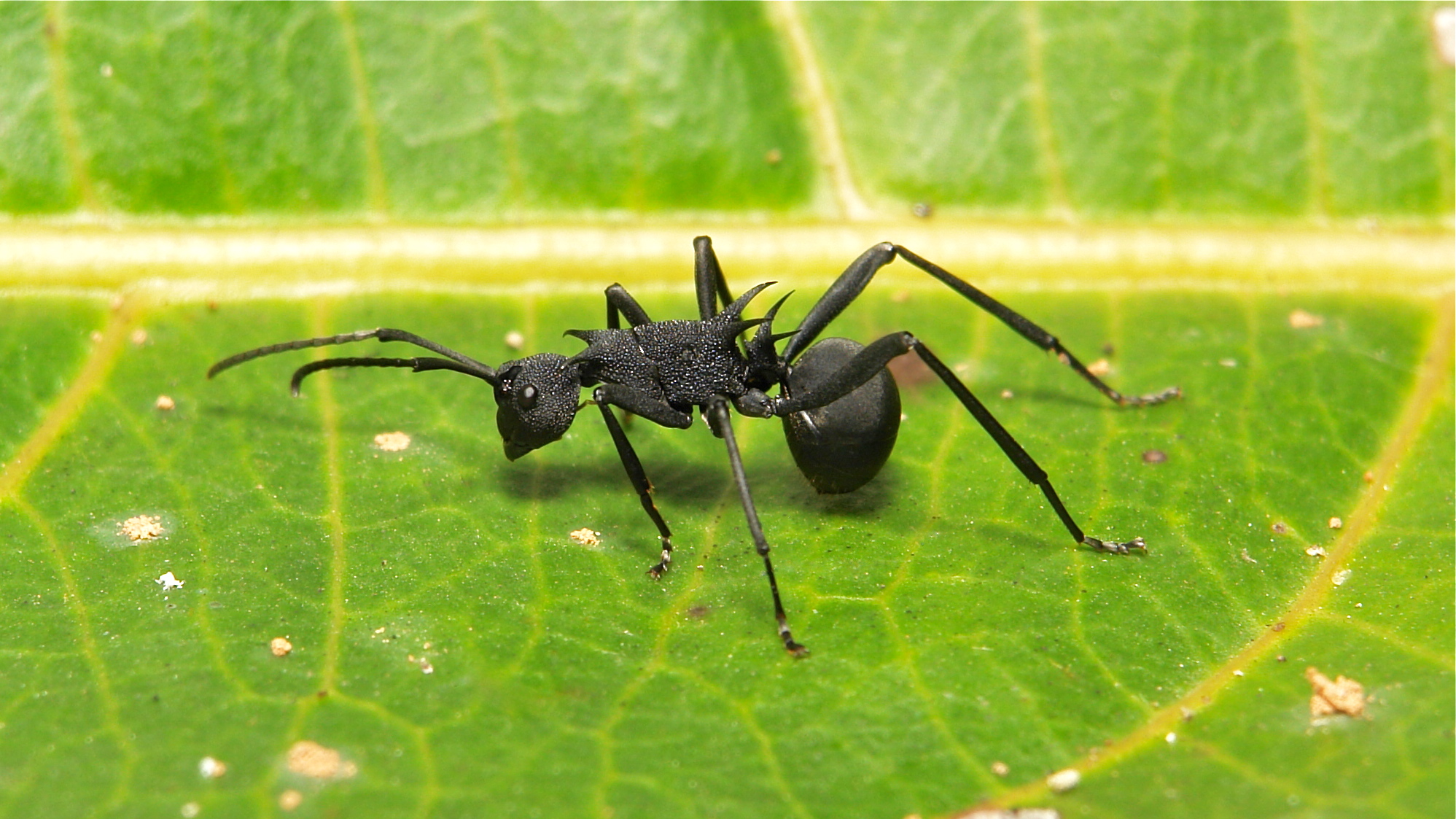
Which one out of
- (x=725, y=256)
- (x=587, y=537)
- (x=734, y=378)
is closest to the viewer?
(x=587, y=537)

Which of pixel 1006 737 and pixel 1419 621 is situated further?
pixel 1419 621

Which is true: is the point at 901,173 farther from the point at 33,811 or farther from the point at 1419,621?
the point at 33,811

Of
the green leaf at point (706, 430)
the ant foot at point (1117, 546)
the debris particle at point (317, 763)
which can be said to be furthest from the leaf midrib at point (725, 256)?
the debris particle at point (317, 763)

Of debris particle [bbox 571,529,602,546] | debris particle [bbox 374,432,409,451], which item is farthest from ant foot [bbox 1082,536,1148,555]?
debris particle [bbox 374,432,409,451]

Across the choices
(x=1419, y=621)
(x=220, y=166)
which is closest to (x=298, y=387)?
(x=220, y=166)

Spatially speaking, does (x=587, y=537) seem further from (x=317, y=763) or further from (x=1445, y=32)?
(x=1445, y=32)

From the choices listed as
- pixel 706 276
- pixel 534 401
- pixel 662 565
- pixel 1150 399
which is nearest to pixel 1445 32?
pixel 1150 399

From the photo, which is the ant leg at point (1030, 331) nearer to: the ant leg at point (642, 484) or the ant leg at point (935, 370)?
the ant leg at point (935, 370)
